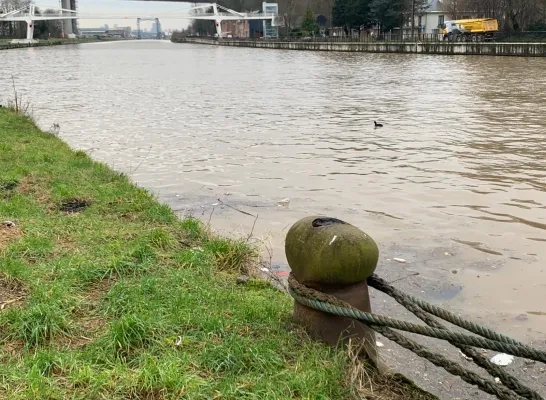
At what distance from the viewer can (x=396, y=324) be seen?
3801 mm

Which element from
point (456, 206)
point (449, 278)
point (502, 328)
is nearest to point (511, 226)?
point (456, 206)

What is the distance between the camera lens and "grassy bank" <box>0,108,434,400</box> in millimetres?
3574

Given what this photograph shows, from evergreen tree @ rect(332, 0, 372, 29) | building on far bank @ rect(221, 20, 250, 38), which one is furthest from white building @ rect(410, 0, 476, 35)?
building on far bank @ rect(221, 20, 250, 38)

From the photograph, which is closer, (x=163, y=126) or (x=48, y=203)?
(x=48, y=203)

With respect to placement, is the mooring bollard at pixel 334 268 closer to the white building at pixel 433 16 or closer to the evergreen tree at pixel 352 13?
the evergreen tree at pixel 352 13

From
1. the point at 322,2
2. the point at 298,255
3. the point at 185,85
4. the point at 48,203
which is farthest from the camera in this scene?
the point at 322,2

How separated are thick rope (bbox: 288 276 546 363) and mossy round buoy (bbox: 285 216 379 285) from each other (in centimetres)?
9

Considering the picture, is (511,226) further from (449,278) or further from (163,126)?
(163,126)

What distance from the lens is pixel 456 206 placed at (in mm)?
9266

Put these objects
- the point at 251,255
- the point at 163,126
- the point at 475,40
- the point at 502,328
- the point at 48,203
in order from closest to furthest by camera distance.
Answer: the point at 502,328
the point at 251,255
the point at 48,203
the point at 163,126
the point at 475,40

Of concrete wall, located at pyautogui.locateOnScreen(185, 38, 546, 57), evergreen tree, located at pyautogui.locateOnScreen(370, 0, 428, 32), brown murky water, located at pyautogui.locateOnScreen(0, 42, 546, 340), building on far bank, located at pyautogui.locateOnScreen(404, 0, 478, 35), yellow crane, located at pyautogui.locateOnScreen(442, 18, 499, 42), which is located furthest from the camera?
building on far bank, located at pyautogui.locateOnScreen(404, 0, 478, 35)

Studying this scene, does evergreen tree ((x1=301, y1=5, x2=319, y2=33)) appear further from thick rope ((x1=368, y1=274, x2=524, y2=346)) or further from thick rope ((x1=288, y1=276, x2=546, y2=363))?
thick rope ((x1=288, y1=276, x2=546, y2=363))

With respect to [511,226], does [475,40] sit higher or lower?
higher

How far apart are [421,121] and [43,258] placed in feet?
47.7
